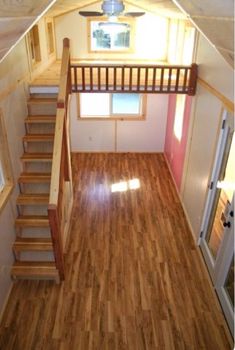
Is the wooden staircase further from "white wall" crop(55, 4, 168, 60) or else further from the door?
"white wall" crop(55, 4, 168, 60)

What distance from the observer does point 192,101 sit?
14.6ft

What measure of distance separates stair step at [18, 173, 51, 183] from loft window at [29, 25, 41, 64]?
7.24 feet

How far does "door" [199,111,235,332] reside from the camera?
306 centimetres

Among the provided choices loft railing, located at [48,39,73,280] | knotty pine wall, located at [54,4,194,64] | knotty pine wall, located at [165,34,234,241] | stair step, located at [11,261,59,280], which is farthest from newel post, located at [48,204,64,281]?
knotty pine wall, located at [54,4,194,64]

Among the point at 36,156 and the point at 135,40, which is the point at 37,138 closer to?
the point at 36,156

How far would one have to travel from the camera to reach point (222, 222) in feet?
11.1

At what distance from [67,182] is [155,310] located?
7.66 feet

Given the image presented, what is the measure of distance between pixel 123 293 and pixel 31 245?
53.6 inches

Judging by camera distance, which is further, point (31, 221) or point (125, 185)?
point (125, 185)

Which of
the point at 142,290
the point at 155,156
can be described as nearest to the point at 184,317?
the point at 142,290

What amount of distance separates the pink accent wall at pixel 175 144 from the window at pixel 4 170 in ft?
9.96

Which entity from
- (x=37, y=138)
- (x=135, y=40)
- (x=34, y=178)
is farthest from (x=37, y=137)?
(x=135, y=40)

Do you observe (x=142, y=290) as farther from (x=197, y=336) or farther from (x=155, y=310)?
(x=197, y=336)

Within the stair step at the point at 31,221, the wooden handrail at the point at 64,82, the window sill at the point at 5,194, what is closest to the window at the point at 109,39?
the wooden handrail at the point at 64,82
